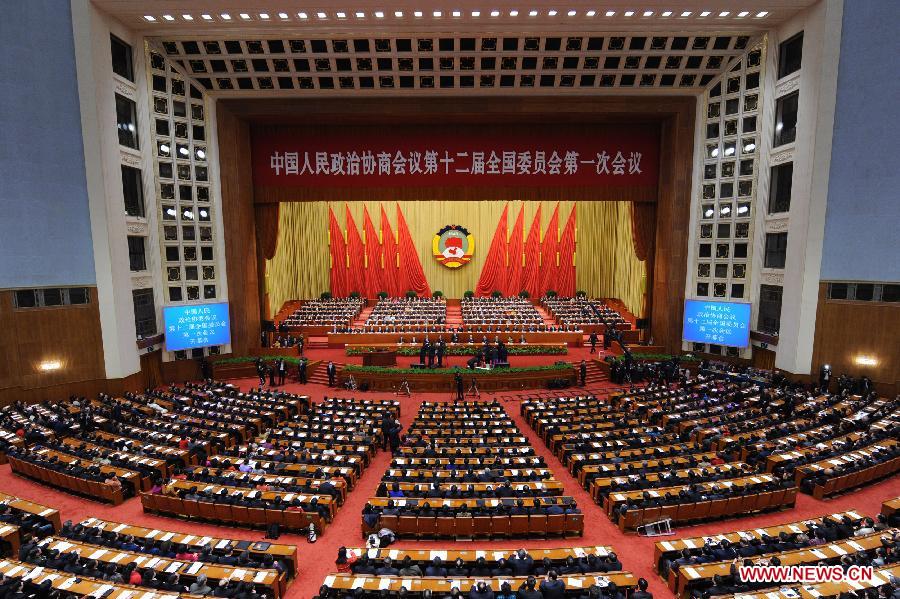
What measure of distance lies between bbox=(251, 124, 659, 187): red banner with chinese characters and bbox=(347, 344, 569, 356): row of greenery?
8.90 meters

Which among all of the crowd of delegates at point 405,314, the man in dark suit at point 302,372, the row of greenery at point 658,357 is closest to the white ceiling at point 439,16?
the man in dark suit at point 302,372

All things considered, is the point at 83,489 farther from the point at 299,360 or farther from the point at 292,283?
the point at 292,283

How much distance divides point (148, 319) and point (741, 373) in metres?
27.7

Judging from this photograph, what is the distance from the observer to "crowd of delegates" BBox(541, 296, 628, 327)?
3070 cm

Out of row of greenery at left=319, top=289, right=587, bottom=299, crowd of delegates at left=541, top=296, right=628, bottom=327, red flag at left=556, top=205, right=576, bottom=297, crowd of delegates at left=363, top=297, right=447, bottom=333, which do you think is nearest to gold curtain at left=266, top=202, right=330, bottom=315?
row of greenery at left=319, top=289, right=587, bottom=299

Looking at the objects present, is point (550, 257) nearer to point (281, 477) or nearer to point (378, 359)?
point (378, 359)

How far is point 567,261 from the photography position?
41.1m

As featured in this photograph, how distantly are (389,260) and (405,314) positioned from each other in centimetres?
922

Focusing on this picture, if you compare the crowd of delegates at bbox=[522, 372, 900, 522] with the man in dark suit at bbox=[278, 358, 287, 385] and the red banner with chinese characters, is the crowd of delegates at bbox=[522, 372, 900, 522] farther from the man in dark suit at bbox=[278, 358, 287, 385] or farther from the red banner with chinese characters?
the red banner with chinese characters

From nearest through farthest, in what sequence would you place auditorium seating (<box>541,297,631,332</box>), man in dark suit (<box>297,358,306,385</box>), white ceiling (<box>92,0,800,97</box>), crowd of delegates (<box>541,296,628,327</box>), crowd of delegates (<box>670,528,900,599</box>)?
crowd of delegates (<box>670,528,900,599</box>), white ceiling (<box>92,0,800,97</box>), man in dark suit (<box>297,358,306,385</box>), auditorium seating (<box>541,297,631,332</box>), crowd of delegates (<box>541,296,628,327</box>)

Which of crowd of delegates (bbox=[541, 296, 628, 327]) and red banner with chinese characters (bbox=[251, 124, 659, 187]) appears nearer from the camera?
red banner with chinese characters (bbox=[251, 124, 659, 187])

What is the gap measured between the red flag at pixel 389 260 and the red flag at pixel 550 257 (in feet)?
40.3

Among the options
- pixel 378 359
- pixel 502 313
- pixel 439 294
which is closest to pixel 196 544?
pixel 378 359

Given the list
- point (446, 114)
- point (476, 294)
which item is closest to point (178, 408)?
point (446, 114)
